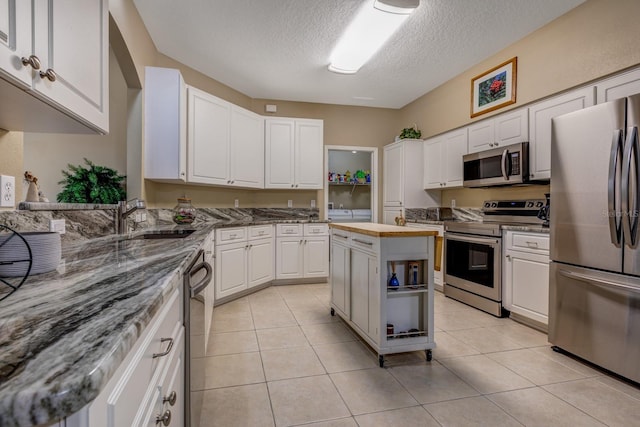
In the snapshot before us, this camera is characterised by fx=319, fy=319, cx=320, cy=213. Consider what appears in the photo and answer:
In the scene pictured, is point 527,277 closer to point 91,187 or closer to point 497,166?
point 497,166

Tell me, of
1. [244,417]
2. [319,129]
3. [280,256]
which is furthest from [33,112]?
[319,129]

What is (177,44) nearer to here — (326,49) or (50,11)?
(326,49)

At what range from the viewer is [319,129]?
469 cm

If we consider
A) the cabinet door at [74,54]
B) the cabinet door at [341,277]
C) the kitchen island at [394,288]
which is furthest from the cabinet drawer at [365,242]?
the cabinet door at [74,54]

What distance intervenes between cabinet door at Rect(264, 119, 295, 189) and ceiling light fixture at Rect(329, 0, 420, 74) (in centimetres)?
111

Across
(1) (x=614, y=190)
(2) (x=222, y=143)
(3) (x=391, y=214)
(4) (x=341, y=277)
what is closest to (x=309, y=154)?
(2) (x=222, y=143)

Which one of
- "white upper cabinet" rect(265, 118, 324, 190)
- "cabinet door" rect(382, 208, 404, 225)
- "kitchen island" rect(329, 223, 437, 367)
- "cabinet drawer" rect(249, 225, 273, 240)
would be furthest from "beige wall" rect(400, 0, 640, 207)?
"cabinet drawer" rect(249, 225, 273, 240)

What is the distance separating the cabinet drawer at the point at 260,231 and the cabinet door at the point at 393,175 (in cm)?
199

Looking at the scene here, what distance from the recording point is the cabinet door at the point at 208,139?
341 centimetres

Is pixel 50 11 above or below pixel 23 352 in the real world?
above

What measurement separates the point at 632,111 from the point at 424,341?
1.91m

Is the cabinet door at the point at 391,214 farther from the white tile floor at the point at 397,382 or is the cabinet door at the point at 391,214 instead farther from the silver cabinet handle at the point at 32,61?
the silver cabinet handle at the point at 32,61

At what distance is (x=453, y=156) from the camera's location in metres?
4.13

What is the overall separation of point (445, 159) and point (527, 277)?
194cm
